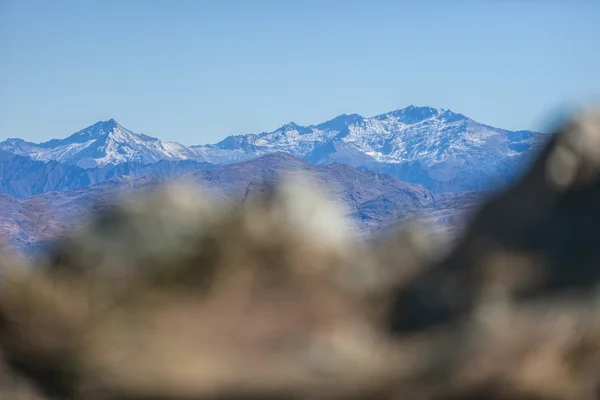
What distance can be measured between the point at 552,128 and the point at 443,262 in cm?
84

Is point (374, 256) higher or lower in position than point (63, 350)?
higher

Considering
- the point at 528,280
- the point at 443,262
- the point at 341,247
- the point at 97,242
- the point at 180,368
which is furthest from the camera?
the point at 443,262

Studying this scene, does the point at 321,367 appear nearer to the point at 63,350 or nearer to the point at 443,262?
the point at 63,350

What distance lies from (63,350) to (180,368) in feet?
1.43

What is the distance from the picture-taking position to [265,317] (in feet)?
9.29

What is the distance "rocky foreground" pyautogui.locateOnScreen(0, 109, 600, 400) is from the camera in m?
2.62

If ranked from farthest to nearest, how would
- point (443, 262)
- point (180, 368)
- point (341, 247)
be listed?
point (443, 262)
point (341, 247)
point (180, 368)

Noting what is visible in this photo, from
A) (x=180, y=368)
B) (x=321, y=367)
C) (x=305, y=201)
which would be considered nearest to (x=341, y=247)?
(x=305, y=201)

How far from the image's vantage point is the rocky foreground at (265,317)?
8.59 ft

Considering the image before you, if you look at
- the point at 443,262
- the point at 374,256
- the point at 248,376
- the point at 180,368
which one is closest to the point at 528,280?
the point at 443,262

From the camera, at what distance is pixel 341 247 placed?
311 cm

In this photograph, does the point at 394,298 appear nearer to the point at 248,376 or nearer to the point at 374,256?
the point at 374,256

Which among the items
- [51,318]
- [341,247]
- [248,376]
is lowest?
[248,376]

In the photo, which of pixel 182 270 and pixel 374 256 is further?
pixel 374 256
